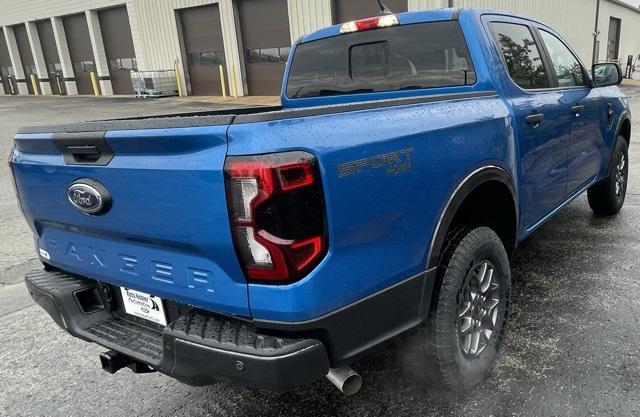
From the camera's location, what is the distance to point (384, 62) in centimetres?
341

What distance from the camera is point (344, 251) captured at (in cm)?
179

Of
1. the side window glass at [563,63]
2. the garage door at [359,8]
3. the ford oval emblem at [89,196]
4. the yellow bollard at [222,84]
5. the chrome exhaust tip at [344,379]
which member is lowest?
the yellow bollard at [222,84]

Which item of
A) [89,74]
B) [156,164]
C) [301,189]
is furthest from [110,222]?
[89,74]

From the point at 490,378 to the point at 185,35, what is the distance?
78.7 feet

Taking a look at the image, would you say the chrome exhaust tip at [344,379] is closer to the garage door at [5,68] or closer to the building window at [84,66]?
the building window at [84,66]

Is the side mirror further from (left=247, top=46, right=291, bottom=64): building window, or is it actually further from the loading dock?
the loading dock

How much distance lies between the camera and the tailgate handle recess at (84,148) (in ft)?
6.59

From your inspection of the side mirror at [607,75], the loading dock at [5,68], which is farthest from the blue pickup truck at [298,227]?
the loading dock at [5,68]

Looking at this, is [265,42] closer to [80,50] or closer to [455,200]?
[80,50]

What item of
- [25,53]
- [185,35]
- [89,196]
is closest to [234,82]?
[185,35]

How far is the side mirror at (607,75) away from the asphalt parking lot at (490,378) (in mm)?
1387

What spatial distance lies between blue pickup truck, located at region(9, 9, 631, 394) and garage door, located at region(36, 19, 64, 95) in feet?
111

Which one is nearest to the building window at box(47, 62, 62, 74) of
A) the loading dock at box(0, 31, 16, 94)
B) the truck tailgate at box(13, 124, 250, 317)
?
the loading dock at box(0, 31, 16, 94)

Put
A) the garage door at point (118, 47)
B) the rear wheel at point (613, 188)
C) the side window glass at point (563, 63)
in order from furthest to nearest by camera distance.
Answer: the garage door at point (118, 47), the rear wheel at point (613, 188), the side window glass at point (563, 63)
